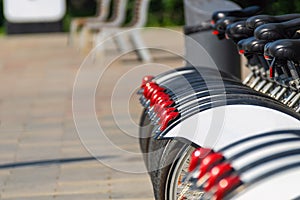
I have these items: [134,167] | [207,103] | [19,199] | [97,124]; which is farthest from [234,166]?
[97,124]

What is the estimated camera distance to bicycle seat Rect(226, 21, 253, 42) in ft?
17.6

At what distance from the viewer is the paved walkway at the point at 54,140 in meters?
6.39

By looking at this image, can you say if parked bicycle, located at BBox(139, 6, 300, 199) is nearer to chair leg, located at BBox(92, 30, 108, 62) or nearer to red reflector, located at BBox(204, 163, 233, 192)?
red reflector, located at BBox(204, 163, 233, 192)

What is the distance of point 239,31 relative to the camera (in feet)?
17.7

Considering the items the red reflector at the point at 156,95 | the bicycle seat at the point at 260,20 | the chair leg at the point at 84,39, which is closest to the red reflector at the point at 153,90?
the red reflector at the point at 156,95

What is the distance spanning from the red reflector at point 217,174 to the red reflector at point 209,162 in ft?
0.15

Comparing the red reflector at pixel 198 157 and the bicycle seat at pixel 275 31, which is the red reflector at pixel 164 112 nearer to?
the bicycle seat at pixel 275 31

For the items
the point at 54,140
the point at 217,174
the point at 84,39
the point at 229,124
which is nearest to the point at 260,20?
the point at 229,124

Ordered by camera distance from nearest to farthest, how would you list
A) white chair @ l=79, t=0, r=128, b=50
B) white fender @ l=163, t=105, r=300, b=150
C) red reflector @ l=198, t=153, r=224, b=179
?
red reflector @ l=198, t=153, r=224, b=179 < white fender @ l=163, t=105, r=300, b=150 < white chair @ l=79, t=0, r=128, b=50

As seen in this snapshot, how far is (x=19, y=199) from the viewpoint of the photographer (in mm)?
6121

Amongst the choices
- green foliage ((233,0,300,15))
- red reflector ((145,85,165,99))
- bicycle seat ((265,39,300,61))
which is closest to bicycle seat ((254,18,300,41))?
bicycle seat ((265,39,300,61))

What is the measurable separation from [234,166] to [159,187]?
46.2 inches

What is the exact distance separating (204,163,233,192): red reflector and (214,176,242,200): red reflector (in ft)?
0.11

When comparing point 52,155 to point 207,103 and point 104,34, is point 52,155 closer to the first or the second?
point 207,103
